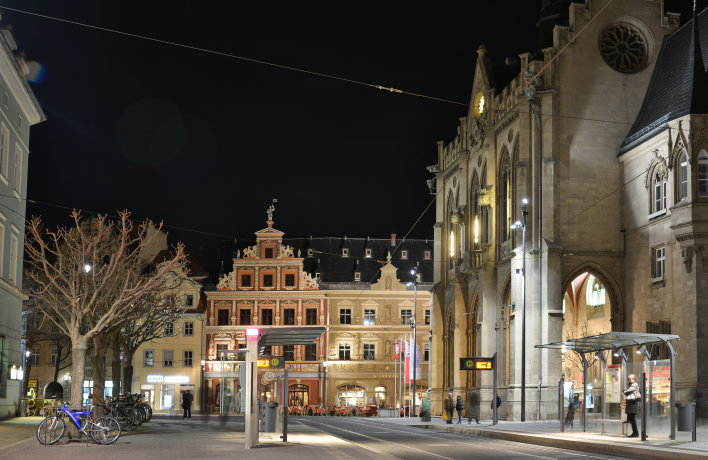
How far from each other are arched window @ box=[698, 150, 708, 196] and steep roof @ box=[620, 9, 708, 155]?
1.96 metres

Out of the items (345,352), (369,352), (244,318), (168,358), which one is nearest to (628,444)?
(369,352)

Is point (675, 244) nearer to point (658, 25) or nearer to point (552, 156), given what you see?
point (552, 156)

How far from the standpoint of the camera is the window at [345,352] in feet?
299

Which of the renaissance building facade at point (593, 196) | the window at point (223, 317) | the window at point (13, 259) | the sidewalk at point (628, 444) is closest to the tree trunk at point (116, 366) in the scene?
the window at point (13, 259)

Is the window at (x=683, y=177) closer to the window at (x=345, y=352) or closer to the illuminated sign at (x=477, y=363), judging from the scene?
the illuminated sign at (x=477, y=363)

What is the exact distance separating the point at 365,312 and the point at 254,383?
2646 inches

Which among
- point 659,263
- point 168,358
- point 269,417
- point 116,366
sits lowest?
point 269,417

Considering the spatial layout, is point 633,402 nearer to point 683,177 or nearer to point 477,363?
point 683,177

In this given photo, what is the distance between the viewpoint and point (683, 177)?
41.3m

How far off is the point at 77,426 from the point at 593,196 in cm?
3247

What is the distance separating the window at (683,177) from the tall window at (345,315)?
174 ft

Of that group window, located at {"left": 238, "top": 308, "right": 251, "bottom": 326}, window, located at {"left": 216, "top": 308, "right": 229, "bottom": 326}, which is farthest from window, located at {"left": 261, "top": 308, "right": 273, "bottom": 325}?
window, located at {"left": 216, "top": 308, "right": 229, "bottom": 326}

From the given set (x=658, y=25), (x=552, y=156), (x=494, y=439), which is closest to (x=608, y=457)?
(x=494, y=439)

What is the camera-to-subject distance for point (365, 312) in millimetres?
91625
